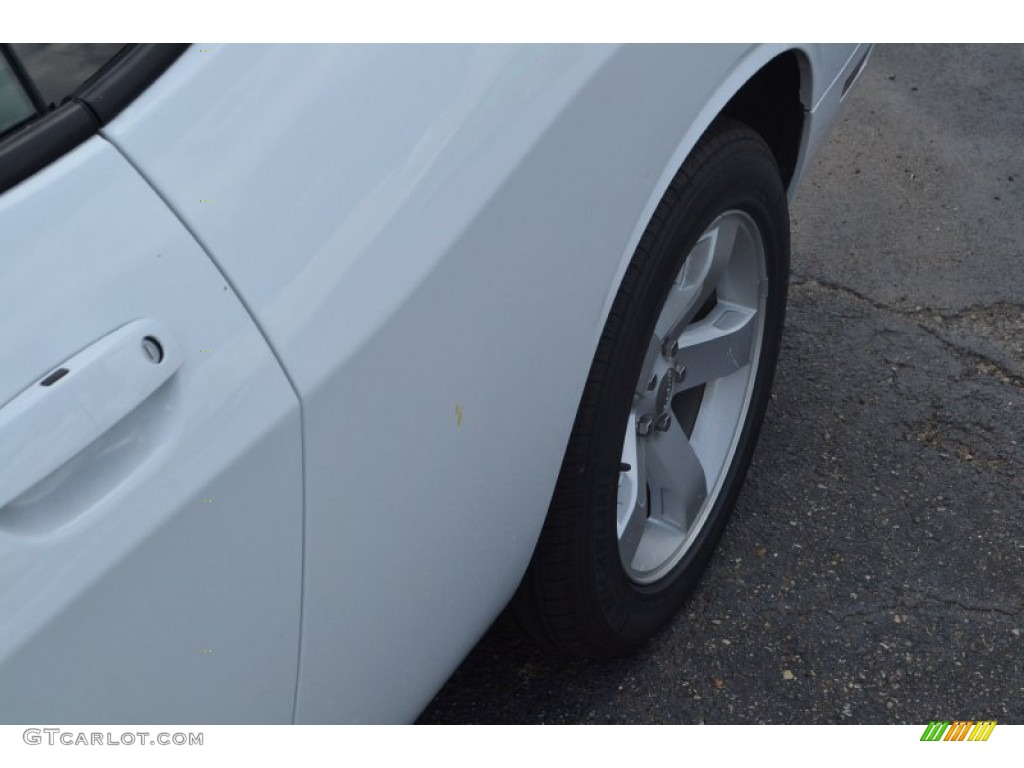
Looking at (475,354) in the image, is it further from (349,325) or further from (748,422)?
(748,422)

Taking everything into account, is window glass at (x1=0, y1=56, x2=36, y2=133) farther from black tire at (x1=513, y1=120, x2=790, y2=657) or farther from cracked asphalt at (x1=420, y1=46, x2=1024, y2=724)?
cracked asphalt at (x1=420, y1=46, x2=1024, y2=724)

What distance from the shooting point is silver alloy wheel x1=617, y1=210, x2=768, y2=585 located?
6.23 feet

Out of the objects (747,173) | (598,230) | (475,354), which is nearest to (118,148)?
(475,354)

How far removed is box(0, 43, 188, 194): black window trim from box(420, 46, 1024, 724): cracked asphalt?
52.7 inches

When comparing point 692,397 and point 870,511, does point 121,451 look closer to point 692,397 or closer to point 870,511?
point 692,397

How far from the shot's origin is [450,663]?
5.02ft

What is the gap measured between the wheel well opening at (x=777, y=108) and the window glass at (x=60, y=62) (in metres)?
1.21

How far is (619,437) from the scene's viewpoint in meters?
1.69

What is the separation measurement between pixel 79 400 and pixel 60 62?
0.31 m

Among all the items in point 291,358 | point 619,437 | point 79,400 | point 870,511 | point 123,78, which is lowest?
point 870,511

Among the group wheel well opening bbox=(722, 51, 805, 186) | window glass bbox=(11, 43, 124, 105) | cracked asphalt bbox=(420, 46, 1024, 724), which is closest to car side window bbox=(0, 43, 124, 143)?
window glass bbox=(11, 43, 124, 105)

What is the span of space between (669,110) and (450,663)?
79 centimetres
